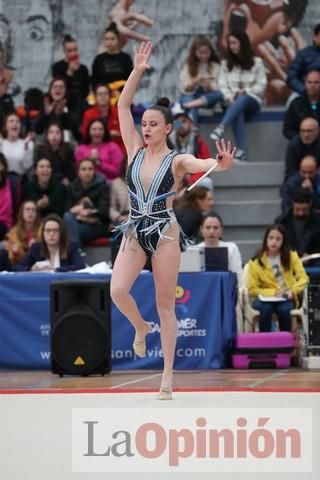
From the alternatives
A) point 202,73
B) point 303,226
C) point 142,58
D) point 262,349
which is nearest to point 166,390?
point 142,58

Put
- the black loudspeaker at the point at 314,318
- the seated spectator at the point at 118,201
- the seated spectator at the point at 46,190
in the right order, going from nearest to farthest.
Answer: the black loudspeaker at the point at 314,318 < the seated spectator at the point at 118,201 < the seated spectator at the point at 46,190

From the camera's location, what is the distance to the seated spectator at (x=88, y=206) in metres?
12.6

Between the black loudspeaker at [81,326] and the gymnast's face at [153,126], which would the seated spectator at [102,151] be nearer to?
the black loudspeaker at [81,326]

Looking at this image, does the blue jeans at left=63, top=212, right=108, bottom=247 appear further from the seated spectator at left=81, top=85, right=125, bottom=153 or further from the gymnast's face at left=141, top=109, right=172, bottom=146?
the gymnast's face at left=141, top=109, right=172, bottom=146

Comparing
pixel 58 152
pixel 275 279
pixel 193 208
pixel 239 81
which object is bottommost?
pixel 275 279

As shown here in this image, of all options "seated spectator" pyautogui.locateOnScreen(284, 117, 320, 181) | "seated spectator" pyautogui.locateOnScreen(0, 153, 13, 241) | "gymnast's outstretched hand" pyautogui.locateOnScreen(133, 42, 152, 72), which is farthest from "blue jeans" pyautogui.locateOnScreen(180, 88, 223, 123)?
"gymnast's outstretched hand" pyautogui.locateOnScreen(133, 42, 152, 72)

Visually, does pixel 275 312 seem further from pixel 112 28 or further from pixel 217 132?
pixel 112 28

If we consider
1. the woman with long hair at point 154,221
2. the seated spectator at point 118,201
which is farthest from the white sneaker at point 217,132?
the woman with long hair at point 154,221

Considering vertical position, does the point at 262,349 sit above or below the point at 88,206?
below

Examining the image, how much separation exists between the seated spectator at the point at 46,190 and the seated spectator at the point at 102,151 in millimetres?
582

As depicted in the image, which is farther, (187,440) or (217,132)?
(217,132)

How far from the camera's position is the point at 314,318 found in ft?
35.1

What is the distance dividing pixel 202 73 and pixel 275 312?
389cm

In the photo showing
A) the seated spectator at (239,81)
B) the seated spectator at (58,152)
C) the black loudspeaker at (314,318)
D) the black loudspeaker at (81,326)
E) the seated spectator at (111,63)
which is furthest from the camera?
the seated spectator at (111,63)
